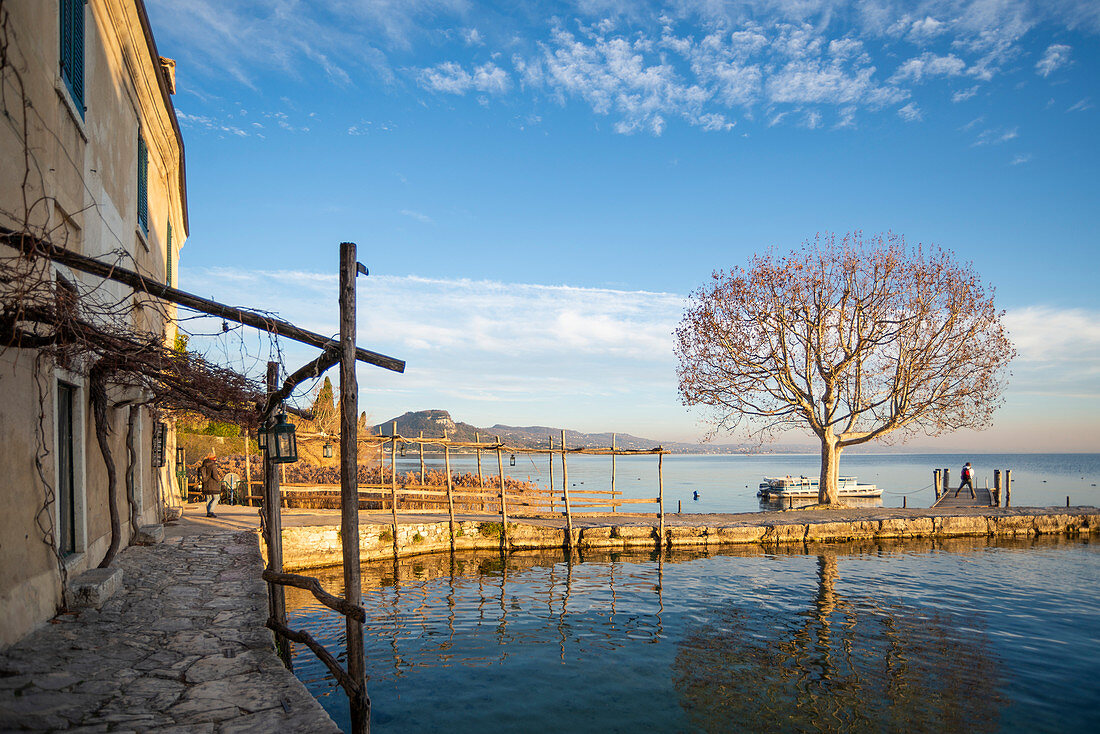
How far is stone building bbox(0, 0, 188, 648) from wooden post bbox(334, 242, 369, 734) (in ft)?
4.51

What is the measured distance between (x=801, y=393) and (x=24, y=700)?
2450 cm

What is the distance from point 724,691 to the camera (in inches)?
355

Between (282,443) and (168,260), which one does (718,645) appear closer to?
(282,443)

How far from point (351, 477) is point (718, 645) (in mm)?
7899

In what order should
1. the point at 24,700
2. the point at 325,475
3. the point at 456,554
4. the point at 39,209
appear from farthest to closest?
the point at 325,475, the point at 456,554, the point at 39,209, the point at 24,700

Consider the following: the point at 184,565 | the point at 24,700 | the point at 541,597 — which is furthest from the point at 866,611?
the point at 24,700

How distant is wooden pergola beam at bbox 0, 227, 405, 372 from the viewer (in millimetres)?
4430

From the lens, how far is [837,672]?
976 cm

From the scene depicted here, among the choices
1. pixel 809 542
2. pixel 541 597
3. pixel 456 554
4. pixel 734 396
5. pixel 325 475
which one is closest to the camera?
pixel 541 597

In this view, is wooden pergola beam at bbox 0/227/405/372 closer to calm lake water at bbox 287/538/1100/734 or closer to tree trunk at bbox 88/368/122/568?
tree trunk at bbox 88/368/122/568

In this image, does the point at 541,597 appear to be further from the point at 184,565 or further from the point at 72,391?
the point at 72,391

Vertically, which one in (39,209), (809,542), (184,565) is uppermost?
(39,209)

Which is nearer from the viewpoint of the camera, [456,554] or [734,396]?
[456,554]

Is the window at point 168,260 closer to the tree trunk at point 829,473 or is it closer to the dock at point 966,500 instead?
the tree trunk at point 829,473
